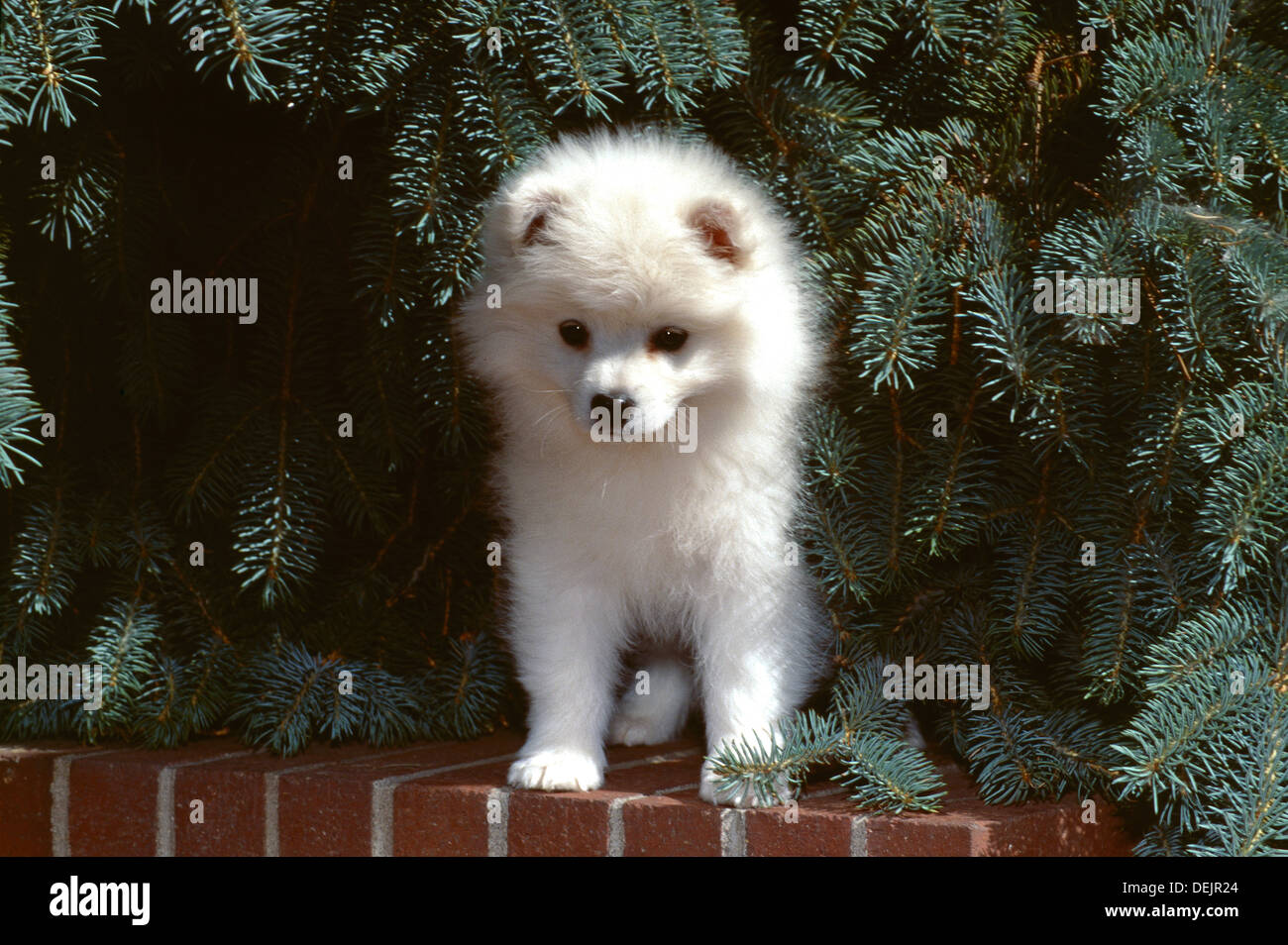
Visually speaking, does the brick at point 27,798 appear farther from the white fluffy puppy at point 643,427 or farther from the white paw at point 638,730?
the white paw at point 638,730

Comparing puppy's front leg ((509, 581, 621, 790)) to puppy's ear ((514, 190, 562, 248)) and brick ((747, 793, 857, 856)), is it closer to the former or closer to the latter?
brick ((747, 793, 857, 856))

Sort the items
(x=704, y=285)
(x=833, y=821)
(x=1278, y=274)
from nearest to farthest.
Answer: (x=1278, y=274), (x=833, y=821), (x=704, y=285)

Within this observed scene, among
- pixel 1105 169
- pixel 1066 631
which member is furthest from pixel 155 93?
pixel 1066 631

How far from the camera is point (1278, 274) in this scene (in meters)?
1.78

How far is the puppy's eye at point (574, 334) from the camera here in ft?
6.95

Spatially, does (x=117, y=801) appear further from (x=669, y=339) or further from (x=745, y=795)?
(x=669, y=339)

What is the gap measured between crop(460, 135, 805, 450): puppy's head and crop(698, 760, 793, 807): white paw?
1.98 feet

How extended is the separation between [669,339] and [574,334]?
0.56 feet

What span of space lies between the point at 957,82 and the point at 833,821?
128cm

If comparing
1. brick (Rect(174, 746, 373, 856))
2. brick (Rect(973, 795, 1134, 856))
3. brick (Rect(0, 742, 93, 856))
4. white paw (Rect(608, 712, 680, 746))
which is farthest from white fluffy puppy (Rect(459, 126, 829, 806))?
brick (Rect(0, 742, 93, 856))

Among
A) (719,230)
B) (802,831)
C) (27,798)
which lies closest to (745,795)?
(802,831)

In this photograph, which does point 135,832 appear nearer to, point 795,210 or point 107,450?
point 107,450

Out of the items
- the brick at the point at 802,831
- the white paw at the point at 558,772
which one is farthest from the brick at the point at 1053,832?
the white paw at the point at 558,772

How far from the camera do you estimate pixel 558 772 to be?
7.08 ft
